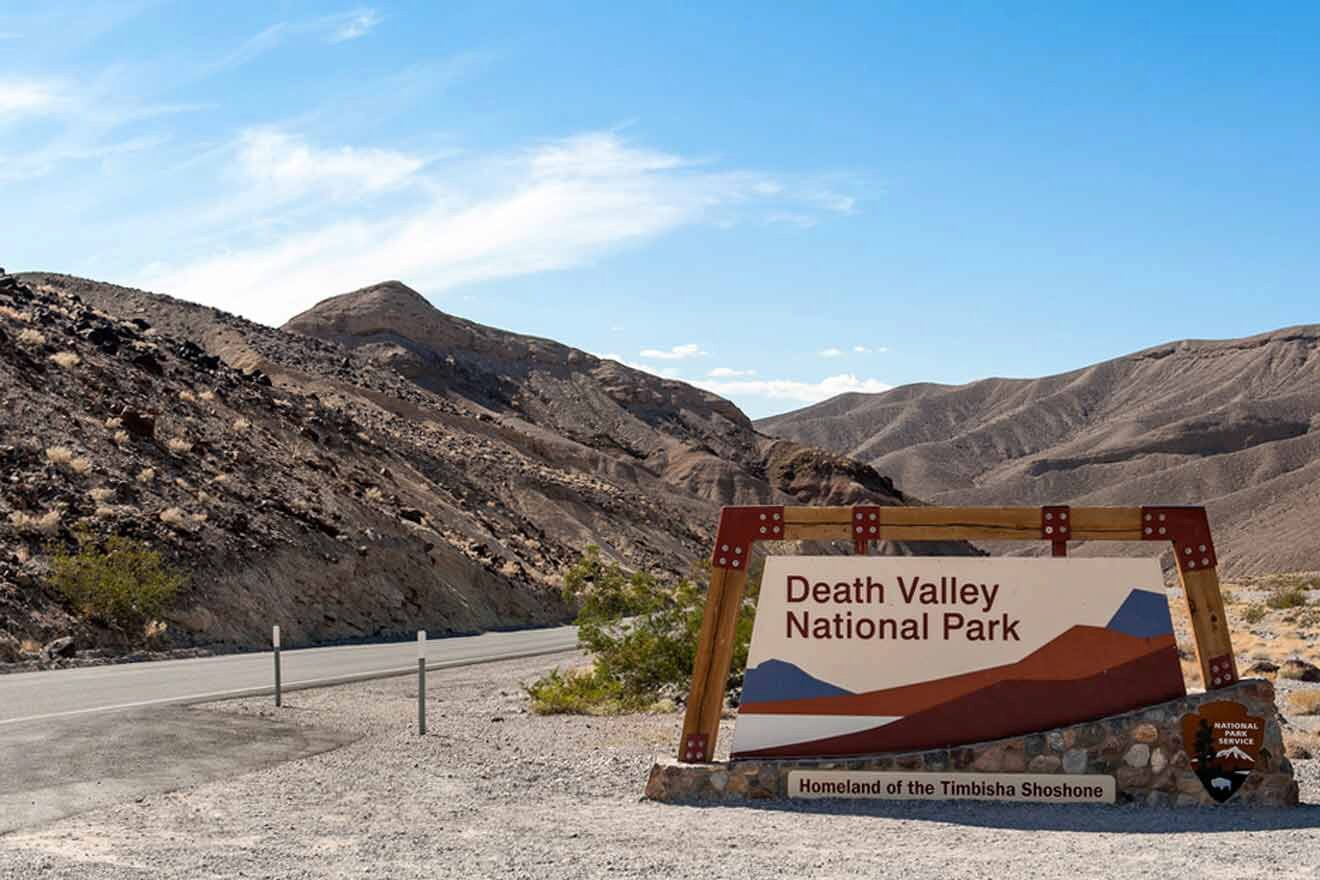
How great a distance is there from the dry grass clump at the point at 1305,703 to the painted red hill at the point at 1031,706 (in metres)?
8.08

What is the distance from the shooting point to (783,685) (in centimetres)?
1006

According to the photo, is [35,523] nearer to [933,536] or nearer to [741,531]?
[741,531]

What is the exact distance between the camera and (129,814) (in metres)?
9.03

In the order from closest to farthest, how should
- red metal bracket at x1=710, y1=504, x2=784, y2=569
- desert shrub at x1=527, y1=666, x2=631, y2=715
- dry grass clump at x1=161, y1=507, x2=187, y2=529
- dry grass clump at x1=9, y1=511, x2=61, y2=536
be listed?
red metal bracket at x1=710, y1=504, x2=784, y2=569, desert shrub at x1=527, y1=666, x2=631, y2=715, dry grass clump at x1=9, y1=511, x2=61, y2=536, dry grass clump at x1=161, y1=507, x2=187, y2=529

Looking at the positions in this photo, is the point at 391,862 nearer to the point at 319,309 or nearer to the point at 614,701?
the point at 614,701

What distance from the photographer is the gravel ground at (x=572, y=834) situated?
300 inches

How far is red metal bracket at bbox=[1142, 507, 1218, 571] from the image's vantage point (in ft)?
32.1

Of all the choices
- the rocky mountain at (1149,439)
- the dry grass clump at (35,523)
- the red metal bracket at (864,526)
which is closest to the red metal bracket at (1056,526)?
the red metal bracket at (864,526)

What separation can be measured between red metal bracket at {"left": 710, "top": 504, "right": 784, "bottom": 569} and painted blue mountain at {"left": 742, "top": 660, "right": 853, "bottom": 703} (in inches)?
30.3

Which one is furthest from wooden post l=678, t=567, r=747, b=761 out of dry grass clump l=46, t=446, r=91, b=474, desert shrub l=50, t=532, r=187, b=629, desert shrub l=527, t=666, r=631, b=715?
dry grass clump l=46, t=446, r=91, b=474

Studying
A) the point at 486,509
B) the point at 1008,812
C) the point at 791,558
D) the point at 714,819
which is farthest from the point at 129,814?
the point at 486,509

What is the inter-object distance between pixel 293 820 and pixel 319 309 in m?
95.3

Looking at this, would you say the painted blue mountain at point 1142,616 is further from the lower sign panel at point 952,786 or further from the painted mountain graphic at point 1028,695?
the lower sign panel at point 952,786

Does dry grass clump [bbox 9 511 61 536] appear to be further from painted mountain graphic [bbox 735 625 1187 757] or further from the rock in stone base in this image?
painted mountain graphic [bbox 735 625 1187 757]
